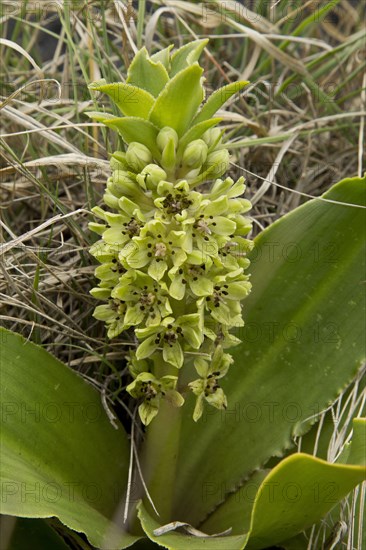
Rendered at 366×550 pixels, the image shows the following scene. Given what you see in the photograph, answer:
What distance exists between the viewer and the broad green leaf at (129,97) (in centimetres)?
119

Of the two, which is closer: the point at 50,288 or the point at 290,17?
the point at 50,288

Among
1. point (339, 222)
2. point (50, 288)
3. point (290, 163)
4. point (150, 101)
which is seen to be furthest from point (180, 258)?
point (290, 163)

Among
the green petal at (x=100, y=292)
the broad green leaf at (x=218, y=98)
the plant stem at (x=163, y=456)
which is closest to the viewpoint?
the broad green leaf at (x=218, y=98)

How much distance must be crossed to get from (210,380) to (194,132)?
→ 18.7 inches

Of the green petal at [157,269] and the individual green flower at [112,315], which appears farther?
the individual green flower at [112,315]

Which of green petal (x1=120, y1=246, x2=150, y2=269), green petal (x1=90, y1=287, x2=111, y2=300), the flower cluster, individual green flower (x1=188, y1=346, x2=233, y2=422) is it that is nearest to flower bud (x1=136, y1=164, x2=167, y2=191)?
the flower cluster

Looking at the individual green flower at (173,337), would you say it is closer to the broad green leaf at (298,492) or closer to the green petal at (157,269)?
the green petal at (157,269)

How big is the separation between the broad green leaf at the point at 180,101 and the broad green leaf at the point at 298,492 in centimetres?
59

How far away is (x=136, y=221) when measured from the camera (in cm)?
127

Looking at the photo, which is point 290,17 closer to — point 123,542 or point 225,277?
point 225,277

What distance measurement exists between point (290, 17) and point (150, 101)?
1.33 m

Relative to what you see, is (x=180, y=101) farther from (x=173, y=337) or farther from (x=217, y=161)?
(x=173, y=337)

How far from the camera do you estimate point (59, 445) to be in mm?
1477

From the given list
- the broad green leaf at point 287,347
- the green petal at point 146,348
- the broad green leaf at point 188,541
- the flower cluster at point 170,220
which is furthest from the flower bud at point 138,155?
the broad green leaf at point 188,541
